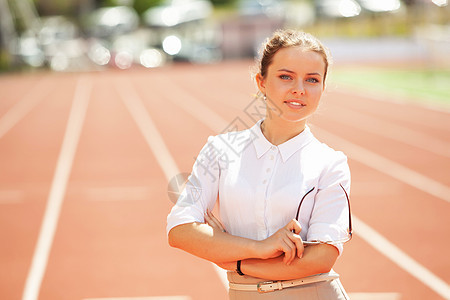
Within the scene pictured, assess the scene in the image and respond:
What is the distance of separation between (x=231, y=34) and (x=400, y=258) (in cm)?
3213

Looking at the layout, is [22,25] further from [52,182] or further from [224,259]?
[224,259]

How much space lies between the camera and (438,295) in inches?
179

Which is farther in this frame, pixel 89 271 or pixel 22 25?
pixel 22 25

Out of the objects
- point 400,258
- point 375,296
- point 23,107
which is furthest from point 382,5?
point 375,296

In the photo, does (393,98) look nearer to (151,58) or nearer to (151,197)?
(151,197)

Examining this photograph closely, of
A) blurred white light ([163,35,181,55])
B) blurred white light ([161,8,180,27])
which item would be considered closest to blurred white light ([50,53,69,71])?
blurred white light ([163,35,181,55])

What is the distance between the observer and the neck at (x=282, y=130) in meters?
1.85

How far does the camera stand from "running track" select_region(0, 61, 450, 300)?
193 inches

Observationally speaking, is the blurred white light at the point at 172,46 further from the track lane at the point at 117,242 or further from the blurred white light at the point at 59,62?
the track lane at the point at 117,242

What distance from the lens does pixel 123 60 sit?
1300 inches

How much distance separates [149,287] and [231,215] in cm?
313

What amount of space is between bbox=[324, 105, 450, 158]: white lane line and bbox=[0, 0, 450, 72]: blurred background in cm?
1084

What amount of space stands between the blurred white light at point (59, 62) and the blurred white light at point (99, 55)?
1541 mm

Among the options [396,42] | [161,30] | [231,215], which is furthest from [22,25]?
[231,215]
